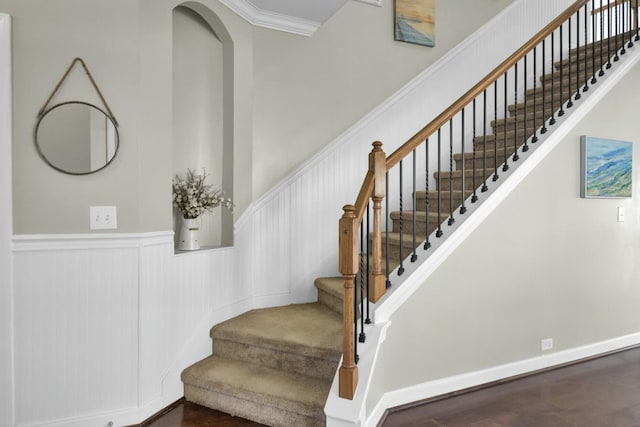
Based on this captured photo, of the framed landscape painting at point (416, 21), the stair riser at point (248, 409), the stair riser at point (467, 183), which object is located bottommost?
the stair riser at point (248, 409)

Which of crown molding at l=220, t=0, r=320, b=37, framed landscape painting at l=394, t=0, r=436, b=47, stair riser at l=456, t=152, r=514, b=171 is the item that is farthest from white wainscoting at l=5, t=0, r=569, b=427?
framed landscape painting at l=394, t=0, r=436, b=47

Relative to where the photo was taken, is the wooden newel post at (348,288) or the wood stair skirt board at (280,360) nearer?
the wooden newel post at (348,288)

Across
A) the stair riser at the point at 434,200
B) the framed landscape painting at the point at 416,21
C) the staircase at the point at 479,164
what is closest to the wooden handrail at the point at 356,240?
the staircase at the point at 479,164

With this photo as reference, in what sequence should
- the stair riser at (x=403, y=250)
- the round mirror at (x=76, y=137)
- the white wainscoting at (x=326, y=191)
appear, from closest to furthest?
the round mirror at (x=76, y=137), the stair riser at (x=403, y=250), the white wainscoting at (x=326, y=191)

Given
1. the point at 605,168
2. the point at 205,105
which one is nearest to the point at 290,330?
the point at 205,105

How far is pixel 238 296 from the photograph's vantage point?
3.33m

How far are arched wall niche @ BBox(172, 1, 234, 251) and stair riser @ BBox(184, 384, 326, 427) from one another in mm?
1094

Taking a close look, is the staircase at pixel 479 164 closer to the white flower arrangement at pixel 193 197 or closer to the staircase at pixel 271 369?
the staircase at pixel 271 369

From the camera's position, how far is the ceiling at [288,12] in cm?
321

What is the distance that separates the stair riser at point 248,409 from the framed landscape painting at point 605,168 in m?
2.71

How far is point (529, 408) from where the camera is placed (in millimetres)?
2666

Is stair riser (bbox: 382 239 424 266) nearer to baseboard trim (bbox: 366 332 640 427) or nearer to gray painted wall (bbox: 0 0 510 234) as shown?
baseboard trim (bbox: 366 332 640 427)

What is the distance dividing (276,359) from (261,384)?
0.24 m

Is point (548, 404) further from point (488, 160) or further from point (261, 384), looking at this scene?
point (488, 160)
